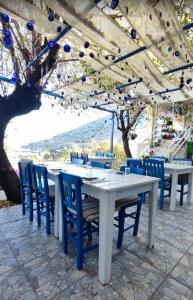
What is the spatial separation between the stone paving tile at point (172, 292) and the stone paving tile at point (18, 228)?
1754mm

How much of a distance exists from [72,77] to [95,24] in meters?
2.08

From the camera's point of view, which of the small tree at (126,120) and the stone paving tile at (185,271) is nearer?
the stone paving tile at (185,271)

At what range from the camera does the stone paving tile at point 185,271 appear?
1783 mm

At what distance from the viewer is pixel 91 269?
191 centimetres

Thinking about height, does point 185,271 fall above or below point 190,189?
below

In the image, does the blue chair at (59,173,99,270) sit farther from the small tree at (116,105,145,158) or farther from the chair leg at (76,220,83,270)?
the small tree at (116,105,145,158)

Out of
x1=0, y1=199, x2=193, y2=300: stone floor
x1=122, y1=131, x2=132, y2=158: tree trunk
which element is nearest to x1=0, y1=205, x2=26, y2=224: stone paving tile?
x1=0, y1=199, x2=193, y2=300: stone floor

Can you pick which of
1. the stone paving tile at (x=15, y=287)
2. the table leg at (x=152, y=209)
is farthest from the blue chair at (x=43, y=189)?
the table leg at (x=152, y=209)

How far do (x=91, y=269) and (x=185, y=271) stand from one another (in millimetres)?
953

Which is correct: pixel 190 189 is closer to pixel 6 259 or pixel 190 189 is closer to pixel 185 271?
pixel 185 271

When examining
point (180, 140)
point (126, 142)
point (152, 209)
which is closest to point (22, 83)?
point (152, 209)

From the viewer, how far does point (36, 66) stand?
3252mm

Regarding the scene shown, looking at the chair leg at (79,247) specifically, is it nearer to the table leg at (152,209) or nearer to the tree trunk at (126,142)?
the table leg at (152,209)

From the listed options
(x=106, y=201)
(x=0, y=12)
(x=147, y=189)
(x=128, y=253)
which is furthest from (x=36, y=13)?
(x=128, y=253)
